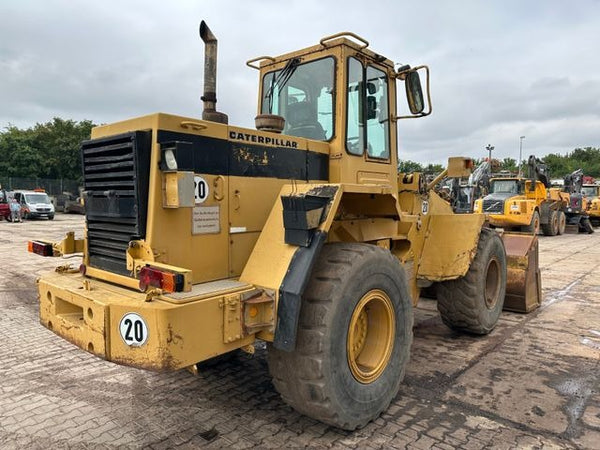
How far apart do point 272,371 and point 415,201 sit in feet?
8.78

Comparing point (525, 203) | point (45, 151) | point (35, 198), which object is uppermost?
point (45, 151)

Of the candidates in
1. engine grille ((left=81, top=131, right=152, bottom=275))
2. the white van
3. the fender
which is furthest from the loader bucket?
the white van

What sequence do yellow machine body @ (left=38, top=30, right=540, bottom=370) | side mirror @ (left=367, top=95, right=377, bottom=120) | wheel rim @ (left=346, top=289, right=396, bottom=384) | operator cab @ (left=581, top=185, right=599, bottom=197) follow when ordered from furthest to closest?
operator cab @ (left=581, top=185, right=599, bottom=197), side mirror @ (left=367, top=95, right=377, bottom=120), wheel rim @ (left=346, top=289, right=396, bottom=384), yellow machine body @ (left=38, top=30, right=540, bottom=370)

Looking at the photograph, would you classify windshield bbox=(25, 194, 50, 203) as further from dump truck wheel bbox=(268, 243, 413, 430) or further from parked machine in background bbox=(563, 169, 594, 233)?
dump truck wheel bbox=(268, 243, 413, 430)

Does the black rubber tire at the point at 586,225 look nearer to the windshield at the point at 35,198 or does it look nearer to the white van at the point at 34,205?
the white van at the point at 34,205

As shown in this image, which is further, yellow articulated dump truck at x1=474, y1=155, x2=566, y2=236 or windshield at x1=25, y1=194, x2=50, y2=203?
windshield at x1=25, y1=194, x2=50, y2=203

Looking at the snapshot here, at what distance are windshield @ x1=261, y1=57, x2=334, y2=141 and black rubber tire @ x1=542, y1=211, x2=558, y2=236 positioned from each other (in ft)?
59.2

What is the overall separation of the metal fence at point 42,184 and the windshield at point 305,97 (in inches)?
1532

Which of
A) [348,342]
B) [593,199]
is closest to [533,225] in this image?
[593,199]

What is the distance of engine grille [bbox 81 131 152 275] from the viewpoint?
282 cm

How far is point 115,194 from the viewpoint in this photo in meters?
3.04

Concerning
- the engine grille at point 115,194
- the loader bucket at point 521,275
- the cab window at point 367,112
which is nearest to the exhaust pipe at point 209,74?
the engine grille at point 115,194

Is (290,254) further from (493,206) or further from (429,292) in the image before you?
(493,206)

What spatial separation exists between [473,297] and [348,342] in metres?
2.49
